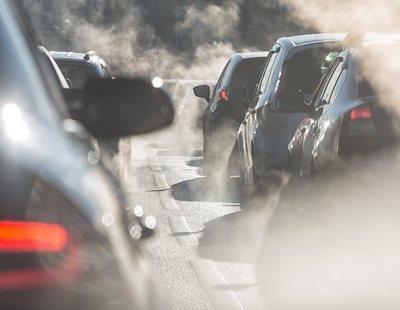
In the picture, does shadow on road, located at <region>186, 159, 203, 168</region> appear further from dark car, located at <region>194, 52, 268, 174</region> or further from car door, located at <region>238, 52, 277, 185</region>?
car door, located at <region>238, 52, 277, 185</region>

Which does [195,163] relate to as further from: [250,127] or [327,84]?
[327,84]

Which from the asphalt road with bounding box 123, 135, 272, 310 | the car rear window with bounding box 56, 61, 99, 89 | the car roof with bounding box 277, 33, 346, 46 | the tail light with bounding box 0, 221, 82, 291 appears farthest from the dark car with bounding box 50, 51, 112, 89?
the tail light with bounding box 0, 221, 82, 291

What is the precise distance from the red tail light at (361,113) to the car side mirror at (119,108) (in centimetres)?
421

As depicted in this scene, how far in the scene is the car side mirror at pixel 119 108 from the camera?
2.81 meters

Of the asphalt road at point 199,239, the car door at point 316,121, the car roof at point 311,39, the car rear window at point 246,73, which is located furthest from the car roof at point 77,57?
the car door at point 316,121

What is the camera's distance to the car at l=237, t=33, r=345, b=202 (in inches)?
437

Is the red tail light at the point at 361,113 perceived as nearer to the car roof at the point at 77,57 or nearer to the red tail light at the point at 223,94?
the car roof at the point at 77,57

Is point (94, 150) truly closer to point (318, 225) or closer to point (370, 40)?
point (318, 225)

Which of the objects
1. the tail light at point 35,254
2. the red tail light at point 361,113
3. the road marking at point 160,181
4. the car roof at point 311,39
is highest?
the tail light at point 35,254

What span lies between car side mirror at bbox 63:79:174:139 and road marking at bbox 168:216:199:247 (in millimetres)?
6859

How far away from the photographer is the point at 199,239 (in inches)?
406

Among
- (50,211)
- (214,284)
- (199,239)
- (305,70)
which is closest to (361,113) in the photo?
(214,284)

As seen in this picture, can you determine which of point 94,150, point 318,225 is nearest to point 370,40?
point 318,225

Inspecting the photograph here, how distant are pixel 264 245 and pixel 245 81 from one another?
720cm
